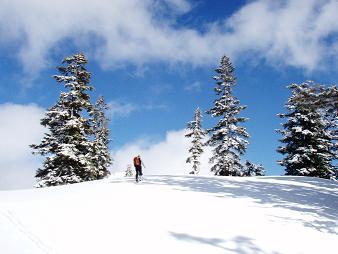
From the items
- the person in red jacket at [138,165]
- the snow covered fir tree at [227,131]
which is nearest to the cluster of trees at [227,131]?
the snow covered fir tree at [227,131]

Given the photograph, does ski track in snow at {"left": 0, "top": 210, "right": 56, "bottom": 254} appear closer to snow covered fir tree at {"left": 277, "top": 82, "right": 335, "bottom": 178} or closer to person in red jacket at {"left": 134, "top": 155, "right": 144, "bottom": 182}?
person in red jacket at {"left": 134, "top": 155, "right": 144, "bottom": 182}

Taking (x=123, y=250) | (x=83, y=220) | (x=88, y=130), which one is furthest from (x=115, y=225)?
(x=88, y=130)

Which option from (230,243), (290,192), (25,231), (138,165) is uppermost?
(138,165)

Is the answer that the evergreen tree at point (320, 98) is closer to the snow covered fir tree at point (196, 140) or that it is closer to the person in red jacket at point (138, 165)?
the person in red jacket at point (138, 165)

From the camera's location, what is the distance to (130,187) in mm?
21406

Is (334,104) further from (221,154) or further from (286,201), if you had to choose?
(221,154)

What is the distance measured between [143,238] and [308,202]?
9.93 metres

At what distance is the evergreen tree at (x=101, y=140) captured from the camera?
43.7 meters

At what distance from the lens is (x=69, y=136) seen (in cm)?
3303

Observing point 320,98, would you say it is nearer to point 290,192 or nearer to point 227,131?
point 290,192

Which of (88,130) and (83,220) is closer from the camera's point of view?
(83,220)

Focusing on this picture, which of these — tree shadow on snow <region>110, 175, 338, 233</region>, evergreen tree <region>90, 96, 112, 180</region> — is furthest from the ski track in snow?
evergreen tree <region>90, 96, 112, 180</region>

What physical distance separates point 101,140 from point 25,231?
35107mm

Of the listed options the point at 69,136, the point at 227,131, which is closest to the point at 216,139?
the point at 227,131
